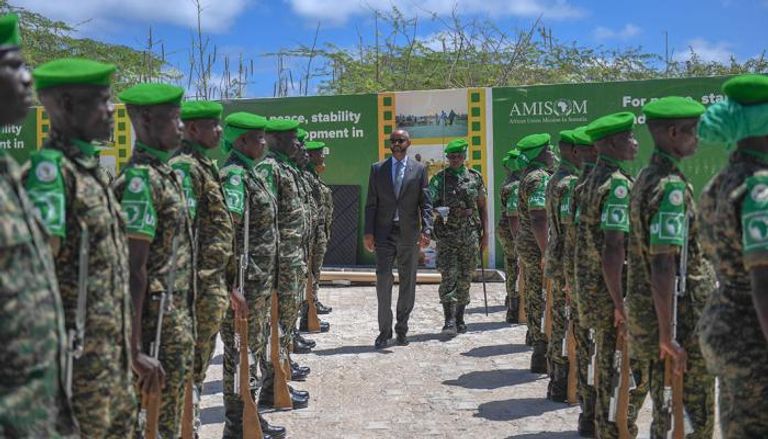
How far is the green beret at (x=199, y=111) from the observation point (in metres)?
4.97

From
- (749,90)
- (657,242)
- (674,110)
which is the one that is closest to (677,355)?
(657,242)

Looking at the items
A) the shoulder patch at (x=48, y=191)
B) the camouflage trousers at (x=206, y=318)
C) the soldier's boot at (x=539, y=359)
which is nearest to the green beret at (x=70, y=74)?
the shoulder patch at (x=48, y=191)

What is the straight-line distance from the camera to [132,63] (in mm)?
21312

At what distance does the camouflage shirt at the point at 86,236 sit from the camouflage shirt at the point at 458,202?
690 cm

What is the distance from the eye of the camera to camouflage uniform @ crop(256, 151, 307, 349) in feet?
22.4

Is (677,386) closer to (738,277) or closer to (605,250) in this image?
(605,250)

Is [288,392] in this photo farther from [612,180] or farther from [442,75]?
[442,75]

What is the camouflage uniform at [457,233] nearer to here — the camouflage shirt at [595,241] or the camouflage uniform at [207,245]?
the camouflage shirt at [595,241]

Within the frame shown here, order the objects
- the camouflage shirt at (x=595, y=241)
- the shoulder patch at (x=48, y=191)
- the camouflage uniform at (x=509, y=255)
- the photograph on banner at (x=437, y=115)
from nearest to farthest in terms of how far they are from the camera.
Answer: the shoulder patch at (x=48, y=191), the camouflage shirt at (x=595, y=241), the camouflage uniform at (x=509, y=255), the photograph on banner at (x=437, y=115)

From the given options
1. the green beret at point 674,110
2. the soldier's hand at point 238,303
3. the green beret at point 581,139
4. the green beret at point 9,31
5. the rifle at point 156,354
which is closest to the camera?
the green beret at point 9,31

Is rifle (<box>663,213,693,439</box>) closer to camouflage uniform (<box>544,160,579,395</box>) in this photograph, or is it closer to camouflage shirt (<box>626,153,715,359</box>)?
camouflage shirt (<box>626,153,715,359</box>)

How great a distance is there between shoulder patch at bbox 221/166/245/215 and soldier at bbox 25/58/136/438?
2.18 meters

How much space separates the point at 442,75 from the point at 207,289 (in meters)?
15.4

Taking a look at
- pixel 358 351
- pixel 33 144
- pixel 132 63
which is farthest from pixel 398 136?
pixel 132 63
